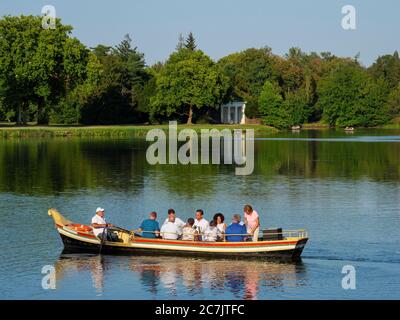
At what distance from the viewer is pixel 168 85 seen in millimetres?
139125

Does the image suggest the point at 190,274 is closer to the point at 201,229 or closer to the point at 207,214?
the point at 201,229

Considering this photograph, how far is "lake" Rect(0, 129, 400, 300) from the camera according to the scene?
25156mm

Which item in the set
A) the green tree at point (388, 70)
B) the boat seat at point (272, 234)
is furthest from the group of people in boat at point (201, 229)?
the green tree at point (388, 70)

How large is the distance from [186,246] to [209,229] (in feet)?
3.72

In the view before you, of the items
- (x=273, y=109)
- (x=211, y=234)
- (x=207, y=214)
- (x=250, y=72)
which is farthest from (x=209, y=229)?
(x=250, y=72)

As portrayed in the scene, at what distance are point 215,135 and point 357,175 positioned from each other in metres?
66.1

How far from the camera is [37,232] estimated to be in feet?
114

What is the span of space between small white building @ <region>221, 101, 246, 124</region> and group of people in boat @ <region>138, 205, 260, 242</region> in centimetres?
12962

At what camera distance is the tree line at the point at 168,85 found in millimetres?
118062

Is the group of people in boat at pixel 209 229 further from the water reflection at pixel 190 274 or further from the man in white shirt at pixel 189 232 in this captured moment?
the water reflection at pixel 190 274
